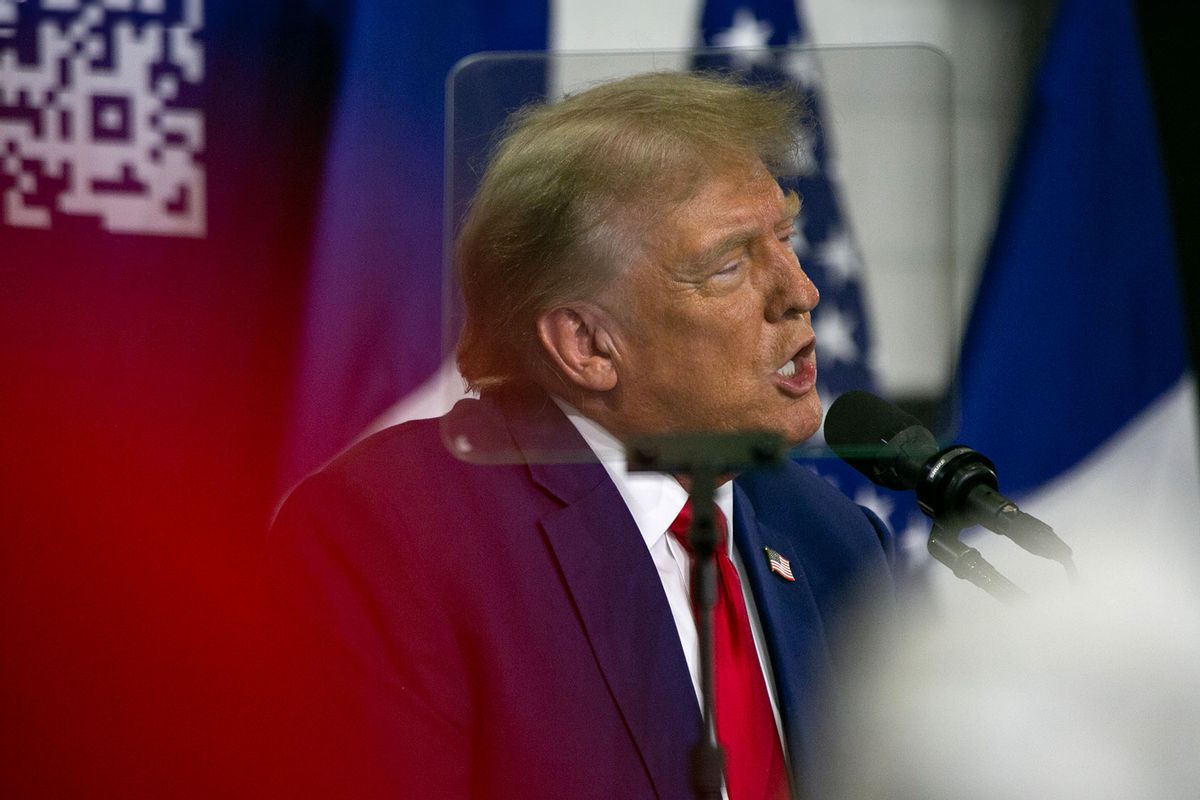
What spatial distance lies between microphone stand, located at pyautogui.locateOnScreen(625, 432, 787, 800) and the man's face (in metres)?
0.08

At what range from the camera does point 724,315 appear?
1011 millimetres

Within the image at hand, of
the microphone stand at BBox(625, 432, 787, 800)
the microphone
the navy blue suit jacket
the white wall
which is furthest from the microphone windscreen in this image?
the white wall

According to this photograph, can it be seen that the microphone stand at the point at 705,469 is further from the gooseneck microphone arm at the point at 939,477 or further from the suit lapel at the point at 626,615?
the suit lapel at the point at 626,615

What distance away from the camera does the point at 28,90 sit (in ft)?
6.53

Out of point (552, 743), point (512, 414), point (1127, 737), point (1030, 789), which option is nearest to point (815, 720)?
point (552, 743)

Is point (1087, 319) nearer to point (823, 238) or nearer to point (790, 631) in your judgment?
point (790, 631)

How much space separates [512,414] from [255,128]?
44.5 inches

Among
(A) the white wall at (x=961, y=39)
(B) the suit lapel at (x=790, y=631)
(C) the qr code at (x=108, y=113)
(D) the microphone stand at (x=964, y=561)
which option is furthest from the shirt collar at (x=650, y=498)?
(C) the qr code at (x=108, y=113)

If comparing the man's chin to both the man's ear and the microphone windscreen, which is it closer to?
the microphone windscreen

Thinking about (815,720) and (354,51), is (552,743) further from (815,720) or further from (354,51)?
(354,51)

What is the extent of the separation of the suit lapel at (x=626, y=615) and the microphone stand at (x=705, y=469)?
38 centimetres

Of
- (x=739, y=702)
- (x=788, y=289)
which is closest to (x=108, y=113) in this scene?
(x=739, y=702)

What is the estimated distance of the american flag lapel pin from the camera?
146 cm

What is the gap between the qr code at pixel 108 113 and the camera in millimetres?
1985
